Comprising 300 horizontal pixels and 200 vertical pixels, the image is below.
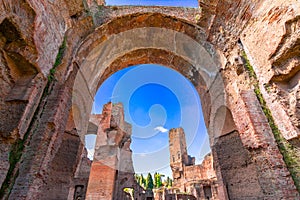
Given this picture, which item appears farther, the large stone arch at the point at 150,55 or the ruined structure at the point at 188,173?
the ruined structure at the point at 188,173

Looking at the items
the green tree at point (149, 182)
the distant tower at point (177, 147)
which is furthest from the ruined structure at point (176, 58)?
the green tree at point (149, 182)

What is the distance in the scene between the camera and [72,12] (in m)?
5.19

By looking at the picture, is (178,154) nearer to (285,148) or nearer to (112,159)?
(112,159)

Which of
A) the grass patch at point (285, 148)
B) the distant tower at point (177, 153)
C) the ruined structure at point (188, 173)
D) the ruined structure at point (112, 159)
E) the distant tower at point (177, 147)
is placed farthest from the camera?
the distant tower at point (177, 147)

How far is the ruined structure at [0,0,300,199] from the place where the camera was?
3.15 meters

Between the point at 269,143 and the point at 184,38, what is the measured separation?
4.70 meters

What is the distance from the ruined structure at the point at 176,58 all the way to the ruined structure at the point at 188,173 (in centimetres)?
1394

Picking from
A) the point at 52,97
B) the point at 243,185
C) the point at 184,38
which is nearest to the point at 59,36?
the point at 52,97

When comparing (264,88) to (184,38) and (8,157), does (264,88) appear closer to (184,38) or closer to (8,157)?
(184,38)

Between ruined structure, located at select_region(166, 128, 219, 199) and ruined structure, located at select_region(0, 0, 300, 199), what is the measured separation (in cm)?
1394

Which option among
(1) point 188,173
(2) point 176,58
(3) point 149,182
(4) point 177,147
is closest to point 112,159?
(2) point 176,58

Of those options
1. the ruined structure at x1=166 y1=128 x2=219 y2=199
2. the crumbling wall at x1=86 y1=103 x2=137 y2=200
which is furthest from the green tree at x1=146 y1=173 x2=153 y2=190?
the crumbling wall at x1=86 y1=103 x2=137 y2=200

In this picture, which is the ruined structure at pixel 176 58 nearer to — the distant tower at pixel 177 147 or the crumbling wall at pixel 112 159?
the crumbling wall at pixel 112 159

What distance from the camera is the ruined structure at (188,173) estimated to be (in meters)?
17.9
